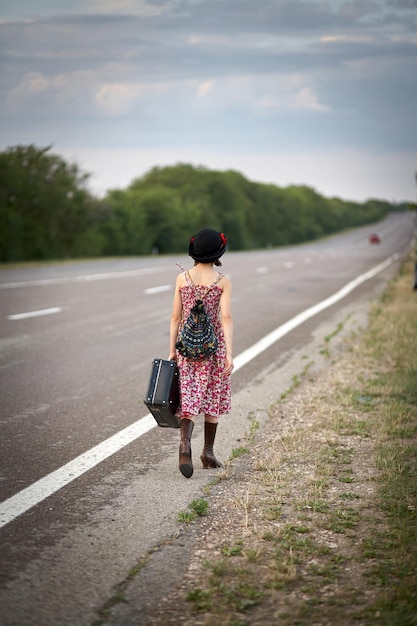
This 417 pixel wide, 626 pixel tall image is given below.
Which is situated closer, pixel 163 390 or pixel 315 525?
pixel 315 525

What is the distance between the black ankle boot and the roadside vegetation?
0.14 m

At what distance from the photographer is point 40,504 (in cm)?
452

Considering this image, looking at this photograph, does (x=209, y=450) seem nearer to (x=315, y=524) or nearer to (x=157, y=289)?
(x=315, y=524)

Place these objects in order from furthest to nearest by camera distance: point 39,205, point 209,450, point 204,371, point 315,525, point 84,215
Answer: point 84,215, point 39,205, point 209,450, point 204,371, point 315,525

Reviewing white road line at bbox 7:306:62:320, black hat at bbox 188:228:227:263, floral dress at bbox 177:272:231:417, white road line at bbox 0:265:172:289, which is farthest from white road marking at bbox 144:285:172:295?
black hat at bbox 188:228:227:263

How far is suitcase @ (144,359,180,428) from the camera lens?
16.3 ft

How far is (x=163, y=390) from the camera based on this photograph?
4965 mm

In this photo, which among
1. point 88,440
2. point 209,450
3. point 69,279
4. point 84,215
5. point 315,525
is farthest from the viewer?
point 84,215

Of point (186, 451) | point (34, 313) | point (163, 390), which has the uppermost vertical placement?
point (163, 390)

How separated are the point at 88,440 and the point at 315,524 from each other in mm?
2285

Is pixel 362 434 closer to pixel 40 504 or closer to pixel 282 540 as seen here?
pixel 282 540

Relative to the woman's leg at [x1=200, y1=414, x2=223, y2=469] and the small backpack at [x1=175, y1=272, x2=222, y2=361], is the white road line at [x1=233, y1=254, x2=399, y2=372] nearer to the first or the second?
the woman's leg at [x1=200, y1=414, x2=223, y2=469]

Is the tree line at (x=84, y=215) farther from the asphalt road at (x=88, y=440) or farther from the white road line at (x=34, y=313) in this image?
the asphalt road at (x=88, y=440)

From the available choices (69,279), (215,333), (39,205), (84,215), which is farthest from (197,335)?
(84,215)
